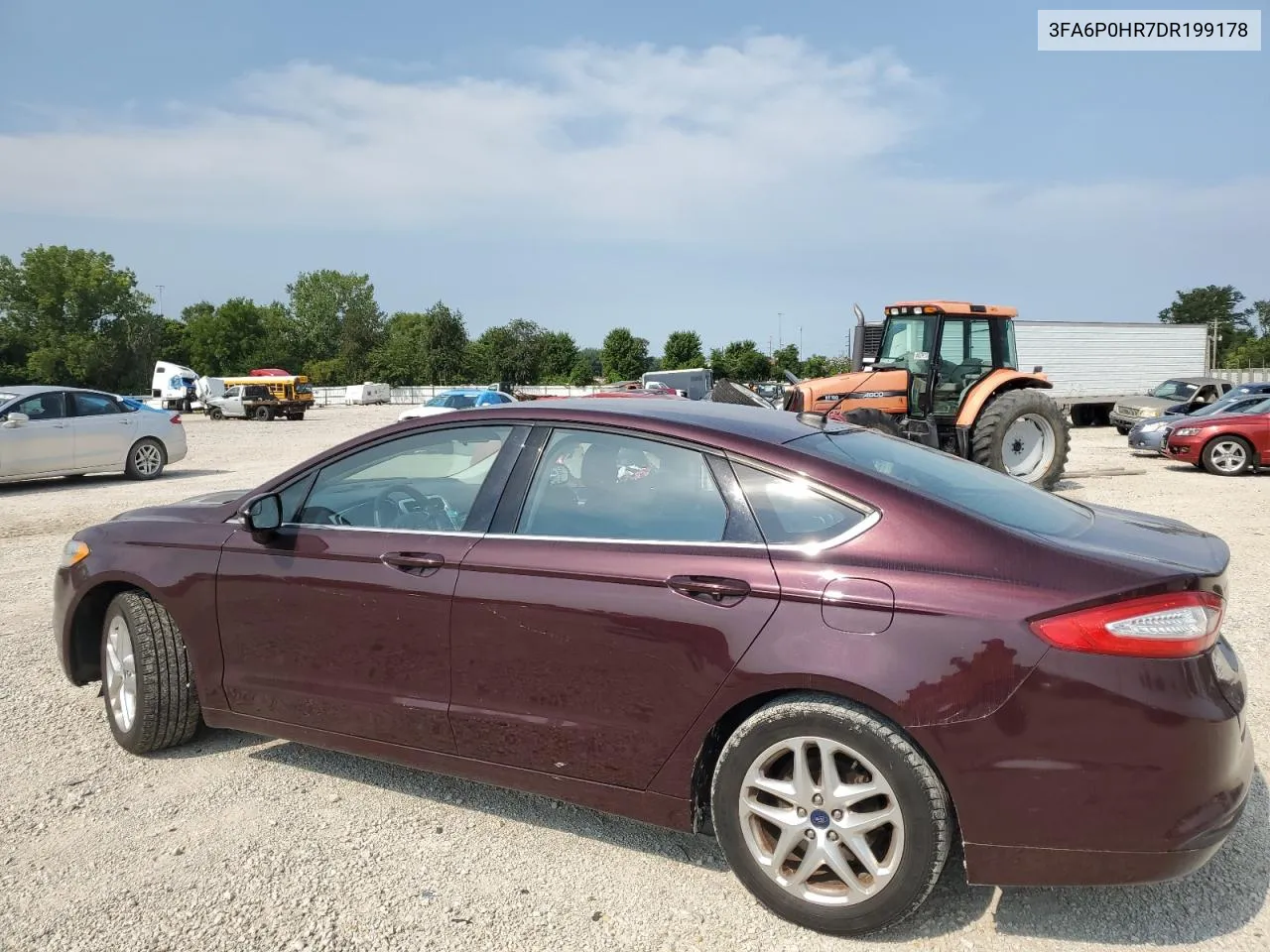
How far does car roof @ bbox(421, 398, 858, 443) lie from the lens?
299cm

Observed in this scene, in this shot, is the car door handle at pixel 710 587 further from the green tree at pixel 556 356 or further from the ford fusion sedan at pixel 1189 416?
the green tree at pixel 556 356

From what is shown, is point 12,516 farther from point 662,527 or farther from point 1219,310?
point 1219,310

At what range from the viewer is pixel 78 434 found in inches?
530

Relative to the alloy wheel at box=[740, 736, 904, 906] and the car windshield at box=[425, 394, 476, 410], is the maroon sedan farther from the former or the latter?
the car windshield at box=[425, 394, 476, 410]

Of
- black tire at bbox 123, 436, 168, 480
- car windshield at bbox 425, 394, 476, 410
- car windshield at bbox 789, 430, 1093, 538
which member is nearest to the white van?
car windshield at bbox 425, 394, 476, 410

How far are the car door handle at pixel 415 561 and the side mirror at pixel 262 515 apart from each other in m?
0.57

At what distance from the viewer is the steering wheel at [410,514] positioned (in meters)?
3.25

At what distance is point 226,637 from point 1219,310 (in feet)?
441

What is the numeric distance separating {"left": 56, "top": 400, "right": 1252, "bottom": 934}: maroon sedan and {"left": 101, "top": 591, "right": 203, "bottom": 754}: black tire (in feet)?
0.04

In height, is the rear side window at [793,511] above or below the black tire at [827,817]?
above

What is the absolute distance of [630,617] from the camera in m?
2.72

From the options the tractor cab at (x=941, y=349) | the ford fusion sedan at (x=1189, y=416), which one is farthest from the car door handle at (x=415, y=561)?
the ford fusion sedan at (x=1189, y=416)

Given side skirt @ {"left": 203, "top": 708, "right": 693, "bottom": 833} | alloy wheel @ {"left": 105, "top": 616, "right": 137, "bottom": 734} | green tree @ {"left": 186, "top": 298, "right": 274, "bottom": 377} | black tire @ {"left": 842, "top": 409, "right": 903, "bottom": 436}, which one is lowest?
side skirt @ {"left": 203, "top": 708, "right": 693, "bottom": 833}

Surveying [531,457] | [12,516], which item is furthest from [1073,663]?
[12,516]
